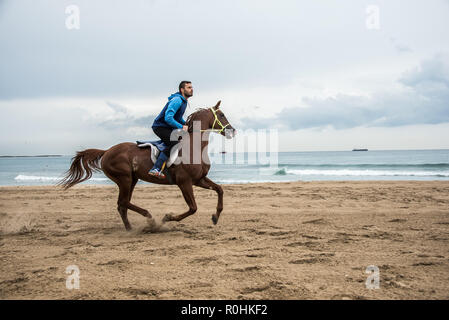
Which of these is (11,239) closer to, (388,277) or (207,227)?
(207,227)

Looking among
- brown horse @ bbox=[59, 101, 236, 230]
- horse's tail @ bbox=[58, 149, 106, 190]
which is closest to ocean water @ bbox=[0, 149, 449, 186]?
brown horse @ bbox=[59, 101, 236, 230]

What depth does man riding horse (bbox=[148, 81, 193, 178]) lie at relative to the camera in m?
6.57

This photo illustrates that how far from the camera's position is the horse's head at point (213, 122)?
6.89 m

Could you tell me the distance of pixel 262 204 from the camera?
10406 mm

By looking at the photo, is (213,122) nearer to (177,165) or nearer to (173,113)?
(173,113)

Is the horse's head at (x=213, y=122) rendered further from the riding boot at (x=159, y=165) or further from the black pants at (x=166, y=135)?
the riding boot at (x=159, y=165)

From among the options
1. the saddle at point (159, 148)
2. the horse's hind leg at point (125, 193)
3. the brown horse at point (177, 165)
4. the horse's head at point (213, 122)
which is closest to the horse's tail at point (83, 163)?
the brown horse at point (177, 165)

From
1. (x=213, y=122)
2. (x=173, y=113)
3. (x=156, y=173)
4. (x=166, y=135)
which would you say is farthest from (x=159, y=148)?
(x=213, y=122)

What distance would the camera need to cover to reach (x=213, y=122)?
22.7ft

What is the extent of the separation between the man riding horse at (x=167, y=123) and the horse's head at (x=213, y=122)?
254 mm

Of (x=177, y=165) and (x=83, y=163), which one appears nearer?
(x=177, y=165)

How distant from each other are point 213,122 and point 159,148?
1.22 m
